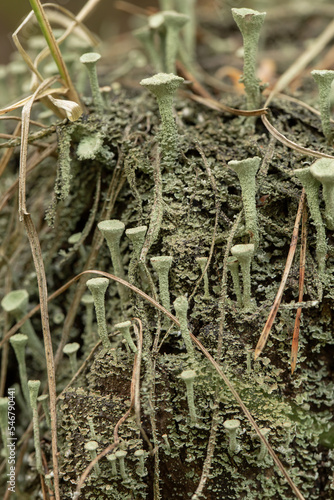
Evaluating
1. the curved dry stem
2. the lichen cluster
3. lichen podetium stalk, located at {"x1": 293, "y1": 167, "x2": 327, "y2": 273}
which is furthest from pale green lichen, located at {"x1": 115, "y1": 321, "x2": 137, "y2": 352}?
the curved dry stem

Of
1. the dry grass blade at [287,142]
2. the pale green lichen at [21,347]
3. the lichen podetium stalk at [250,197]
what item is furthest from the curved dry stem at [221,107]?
the pale green lichen at [21,347]

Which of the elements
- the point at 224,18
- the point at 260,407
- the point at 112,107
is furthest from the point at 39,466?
the point at 224,18

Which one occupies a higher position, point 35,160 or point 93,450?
point 35,160

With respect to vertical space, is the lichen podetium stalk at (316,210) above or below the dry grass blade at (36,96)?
below

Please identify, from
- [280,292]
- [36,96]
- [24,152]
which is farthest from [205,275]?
[36,96]

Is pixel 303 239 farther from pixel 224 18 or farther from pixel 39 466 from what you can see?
pixel 224 18

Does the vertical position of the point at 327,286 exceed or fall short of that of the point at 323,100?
it falls short

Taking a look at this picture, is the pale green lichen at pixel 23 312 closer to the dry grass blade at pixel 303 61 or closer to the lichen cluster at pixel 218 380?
the lichen cluster at pixel 218 380

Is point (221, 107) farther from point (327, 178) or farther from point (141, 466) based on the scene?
point (141, 466)

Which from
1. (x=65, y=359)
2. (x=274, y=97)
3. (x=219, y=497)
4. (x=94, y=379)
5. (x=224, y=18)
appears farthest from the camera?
(x=224, y=18)
